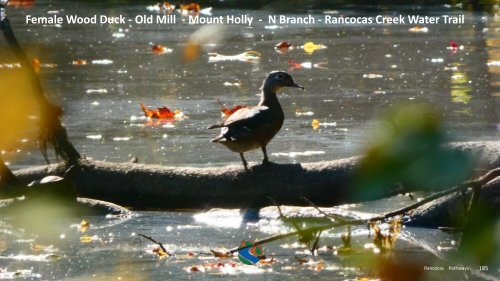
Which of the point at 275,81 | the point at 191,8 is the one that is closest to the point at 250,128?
the point at 275,81

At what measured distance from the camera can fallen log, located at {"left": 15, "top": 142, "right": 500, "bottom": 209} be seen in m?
6.47

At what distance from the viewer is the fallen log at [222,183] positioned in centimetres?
647

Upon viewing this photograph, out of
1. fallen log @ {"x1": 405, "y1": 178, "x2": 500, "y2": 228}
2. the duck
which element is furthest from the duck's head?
fallen log @ {"x1": 405, "y1": 178, "x2": 500, "y2": 228}

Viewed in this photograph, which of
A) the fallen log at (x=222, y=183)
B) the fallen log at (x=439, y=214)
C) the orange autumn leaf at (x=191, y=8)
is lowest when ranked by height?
the fallen log at (x=439, y=214)

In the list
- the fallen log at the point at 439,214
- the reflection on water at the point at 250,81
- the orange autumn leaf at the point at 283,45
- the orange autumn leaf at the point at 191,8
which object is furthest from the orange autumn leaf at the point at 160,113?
the orange autumn leaf at the point at 191,8

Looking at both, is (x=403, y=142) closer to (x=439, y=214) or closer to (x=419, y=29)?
(x=439, y=214)

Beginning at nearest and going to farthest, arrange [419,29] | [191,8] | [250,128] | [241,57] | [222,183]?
[222,183], [250,128], [241,57], [419,29], [191,8]

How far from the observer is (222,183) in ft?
22.0

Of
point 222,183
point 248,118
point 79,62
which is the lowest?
point 222,183

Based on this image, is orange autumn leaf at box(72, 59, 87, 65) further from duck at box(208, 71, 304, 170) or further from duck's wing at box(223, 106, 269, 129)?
duck's wing at box(223, 106, 269, 129)

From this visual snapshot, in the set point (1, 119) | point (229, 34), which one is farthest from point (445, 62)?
point (1, 119)

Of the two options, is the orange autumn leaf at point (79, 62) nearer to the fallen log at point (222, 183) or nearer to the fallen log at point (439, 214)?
the fallen log at point (222, 183)

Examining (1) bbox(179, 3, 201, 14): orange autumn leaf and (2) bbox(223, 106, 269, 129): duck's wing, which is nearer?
(2) bbox(223, 106, 269, 129): duck's wing

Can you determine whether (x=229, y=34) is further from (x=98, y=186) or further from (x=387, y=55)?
(x=98, y=186)
